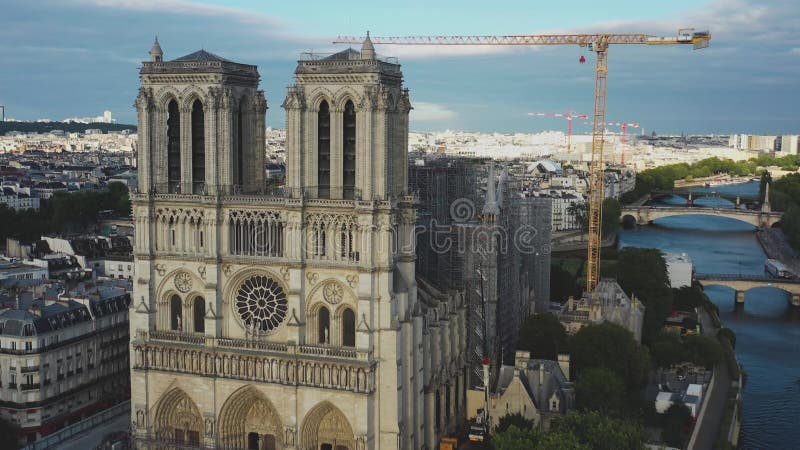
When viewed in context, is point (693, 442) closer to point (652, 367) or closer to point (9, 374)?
point (652, 367)

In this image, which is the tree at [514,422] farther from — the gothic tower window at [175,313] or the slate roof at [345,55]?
the slate roof at [345,55]

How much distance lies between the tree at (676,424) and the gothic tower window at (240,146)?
25.7m

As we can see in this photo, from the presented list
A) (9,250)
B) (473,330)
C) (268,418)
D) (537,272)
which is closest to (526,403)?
(473,330)

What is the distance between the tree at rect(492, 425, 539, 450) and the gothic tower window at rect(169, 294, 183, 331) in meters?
17.4

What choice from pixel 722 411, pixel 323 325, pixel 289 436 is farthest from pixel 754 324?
pixel 289 436

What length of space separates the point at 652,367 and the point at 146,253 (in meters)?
33.3

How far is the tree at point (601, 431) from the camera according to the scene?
43125 mm

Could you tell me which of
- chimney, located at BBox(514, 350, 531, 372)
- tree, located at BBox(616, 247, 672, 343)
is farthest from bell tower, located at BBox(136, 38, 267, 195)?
tree, located at BBox(616, 247, 672, 343)

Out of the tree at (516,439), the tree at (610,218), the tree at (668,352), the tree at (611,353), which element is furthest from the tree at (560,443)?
the tree at (610,218)

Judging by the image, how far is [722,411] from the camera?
59156mm

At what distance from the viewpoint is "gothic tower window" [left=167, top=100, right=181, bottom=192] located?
49.9m

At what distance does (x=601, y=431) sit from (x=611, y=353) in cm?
1411

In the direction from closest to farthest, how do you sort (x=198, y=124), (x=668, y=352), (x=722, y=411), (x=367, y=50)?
(x=367, y=50)
(x=198, y=124)
(x=722, y=411)
(x=668, y=352)

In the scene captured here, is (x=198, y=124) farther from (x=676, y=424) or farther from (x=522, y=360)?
(x=676, y=424)
